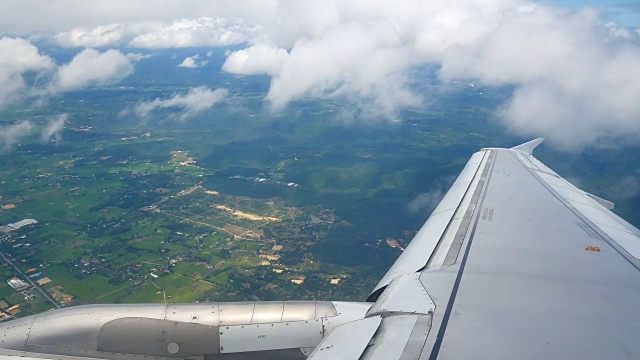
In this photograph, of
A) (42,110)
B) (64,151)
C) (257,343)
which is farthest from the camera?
(42,110)

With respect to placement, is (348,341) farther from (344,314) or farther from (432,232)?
(432,232)

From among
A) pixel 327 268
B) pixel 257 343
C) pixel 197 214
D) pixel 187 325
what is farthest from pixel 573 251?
pixel 197 214

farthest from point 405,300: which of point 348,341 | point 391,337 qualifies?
point 348,341

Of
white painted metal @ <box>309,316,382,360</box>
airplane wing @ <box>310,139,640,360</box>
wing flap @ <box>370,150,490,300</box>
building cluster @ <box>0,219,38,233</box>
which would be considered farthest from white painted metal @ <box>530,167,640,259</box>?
building cluster @ <box>0,219,38,233</box>

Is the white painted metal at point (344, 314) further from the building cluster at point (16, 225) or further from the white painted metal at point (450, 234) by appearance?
the building cluster at point (16, 225)

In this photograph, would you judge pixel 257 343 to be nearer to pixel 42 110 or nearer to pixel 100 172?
pixel 100 172

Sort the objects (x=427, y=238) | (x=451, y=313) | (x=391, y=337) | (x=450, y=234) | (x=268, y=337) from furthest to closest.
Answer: (x=427, y=238)
(x=450, y=234)
(x=268, y=337)
(x=451, y=313)
(x=391, y=337)
